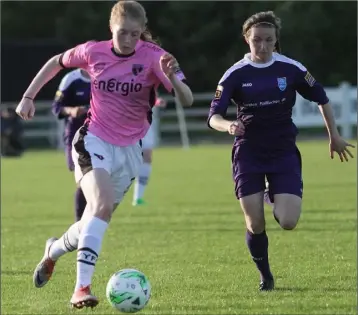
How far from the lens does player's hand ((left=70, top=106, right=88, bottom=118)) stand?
9867 mm

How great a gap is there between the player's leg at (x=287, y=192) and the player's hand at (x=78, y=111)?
3.23 metres

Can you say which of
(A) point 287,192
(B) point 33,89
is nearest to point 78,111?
(B) point 33,89

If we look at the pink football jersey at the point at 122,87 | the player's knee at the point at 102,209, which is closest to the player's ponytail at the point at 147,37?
the pink football jersey at the point at 122,87

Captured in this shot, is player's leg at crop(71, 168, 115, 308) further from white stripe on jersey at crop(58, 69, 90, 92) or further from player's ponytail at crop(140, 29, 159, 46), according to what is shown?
white stripe on jersey at crop(58, 69, 90, 92)

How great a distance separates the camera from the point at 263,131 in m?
7.06

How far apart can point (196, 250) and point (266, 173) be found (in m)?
2.40

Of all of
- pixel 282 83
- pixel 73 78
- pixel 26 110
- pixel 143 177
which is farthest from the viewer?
pixel 143 177

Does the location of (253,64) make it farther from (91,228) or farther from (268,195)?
(91,228)

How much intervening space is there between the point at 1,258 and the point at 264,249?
3.08 meters

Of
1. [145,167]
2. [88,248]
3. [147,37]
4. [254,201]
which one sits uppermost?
[147,37]

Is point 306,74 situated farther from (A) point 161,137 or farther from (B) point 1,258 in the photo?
(A) point 161,137

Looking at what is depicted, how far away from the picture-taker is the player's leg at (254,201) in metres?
7.01

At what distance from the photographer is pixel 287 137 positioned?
23.3ft

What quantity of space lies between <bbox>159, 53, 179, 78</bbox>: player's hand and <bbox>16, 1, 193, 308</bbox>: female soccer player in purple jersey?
55 millimetres
